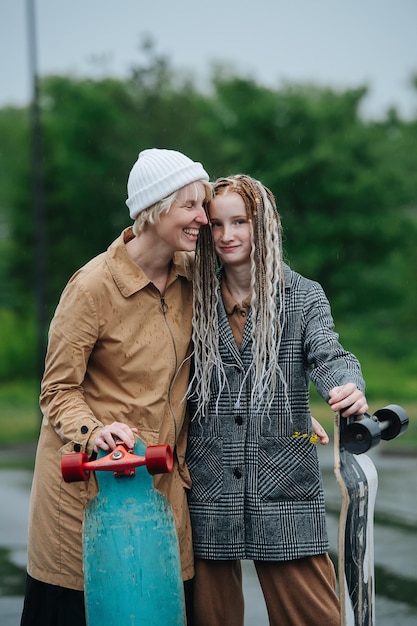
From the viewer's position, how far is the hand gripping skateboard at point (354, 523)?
271 centimetres

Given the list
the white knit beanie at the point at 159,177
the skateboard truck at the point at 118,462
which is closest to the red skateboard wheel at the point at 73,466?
the skateboard truck at the point at 118,462

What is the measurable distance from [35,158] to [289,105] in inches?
384

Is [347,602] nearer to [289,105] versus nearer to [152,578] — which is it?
[152,578]

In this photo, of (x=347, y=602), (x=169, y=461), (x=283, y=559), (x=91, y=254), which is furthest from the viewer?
(x=91, y=254)

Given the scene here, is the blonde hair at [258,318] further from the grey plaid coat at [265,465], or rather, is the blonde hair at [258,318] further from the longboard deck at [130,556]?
the longboard deck at [130,556]

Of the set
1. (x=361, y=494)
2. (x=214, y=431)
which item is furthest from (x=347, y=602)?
(x=214, y=431)

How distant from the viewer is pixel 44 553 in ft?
10.9

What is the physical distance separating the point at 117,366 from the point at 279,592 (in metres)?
0.94

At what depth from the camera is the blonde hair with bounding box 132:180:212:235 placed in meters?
3.26

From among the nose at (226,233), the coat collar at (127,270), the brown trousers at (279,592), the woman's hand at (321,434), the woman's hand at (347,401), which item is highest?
the nose at (226,233)

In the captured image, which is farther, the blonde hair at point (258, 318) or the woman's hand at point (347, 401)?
the blonde hair at point (258, 318)

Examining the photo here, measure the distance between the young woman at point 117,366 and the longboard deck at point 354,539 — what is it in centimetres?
73

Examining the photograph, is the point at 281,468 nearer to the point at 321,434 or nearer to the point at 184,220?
the point at 321,434

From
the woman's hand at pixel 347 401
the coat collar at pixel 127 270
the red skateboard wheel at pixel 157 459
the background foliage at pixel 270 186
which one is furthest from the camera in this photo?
the background foliage at pixel 270 186
